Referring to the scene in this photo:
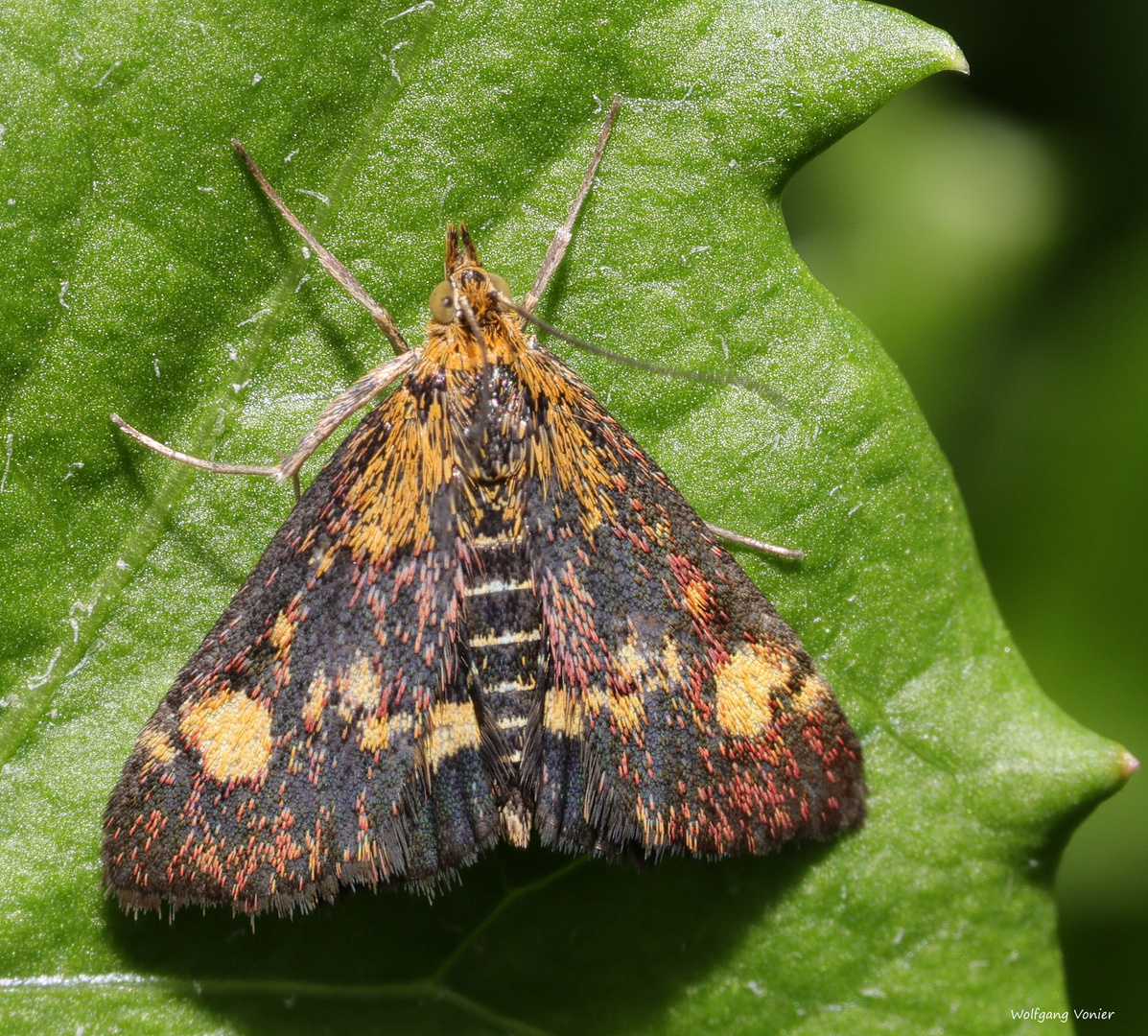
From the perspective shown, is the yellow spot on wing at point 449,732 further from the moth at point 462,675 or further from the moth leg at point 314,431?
the moth leg at point 314,431

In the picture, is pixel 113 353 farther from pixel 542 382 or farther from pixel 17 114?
pixel 542 382

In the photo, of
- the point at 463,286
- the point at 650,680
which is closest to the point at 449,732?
the point at 650,680

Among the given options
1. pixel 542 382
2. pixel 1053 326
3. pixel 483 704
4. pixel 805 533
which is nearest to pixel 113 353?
pixel 542 382

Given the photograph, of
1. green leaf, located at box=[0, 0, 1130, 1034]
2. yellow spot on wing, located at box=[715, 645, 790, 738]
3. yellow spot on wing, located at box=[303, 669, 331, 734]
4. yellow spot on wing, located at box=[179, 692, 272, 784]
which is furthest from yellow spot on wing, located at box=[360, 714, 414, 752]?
yellow spot on wing, located at box=[715, 645, 790, 738]

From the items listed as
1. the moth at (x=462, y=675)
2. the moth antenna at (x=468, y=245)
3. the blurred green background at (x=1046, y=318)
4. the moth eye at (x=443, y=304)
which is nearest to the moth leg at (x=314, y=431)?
the moth at (x=462, y=675)

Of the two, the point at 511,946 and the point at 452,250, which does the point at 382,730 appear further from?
the point at 452,250

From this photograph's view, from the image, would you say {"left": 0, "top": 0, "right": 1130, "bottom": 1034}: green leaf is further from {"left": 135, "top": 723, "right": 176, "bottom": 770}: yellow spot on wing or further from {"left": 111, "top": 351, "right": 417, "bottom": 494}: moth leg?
{"left": 135, "top": 723, "right": 176, "bottom": 770}: yellow spot on wing
